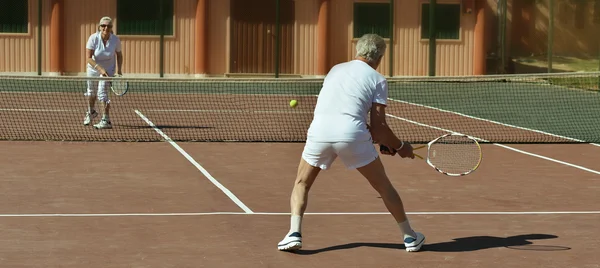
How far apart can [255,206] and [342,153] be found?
2.51 metres

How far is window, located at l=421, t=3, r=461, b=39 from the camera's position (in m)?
33.4

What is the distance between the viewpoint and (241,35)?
32750 millimetres

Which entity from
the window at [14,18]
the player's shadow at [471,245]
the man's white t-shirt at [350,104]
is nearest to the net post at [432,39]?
the window at [14,18]

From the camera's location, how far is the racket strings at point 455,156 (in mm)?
10406

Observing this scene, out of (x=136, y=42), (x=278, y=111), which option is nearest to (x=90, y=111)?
(x=278, y=111)

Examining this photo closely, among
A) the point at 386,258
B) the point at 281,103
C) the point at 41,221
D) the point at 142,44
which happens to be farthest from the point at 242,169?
the point at 142,44

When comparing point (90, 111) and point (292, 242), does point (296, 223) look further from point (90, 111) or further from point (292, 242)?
point (90, 111)

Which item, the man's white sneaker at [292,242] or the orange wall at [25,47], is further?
the orange wall at [25,47]

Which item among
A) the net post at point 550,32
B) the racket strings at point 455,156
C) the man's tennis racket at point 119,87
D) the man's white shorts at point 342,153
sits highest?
the net post at point 550,32

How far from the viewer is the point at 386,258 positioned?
8609mm

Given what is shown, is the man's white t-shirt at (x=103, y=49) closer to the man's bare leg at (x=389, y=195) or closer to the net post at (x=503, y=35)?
the man's bare leg at (x=389, y=195)

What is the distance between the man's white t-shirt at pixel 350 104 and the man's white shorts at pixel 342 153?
1.4 inches

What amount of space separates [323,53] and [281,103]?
23.9ft

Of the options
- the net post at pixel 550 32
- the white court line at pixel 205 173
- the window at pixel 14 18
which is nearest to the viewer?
the white court line at pixel 205 173
